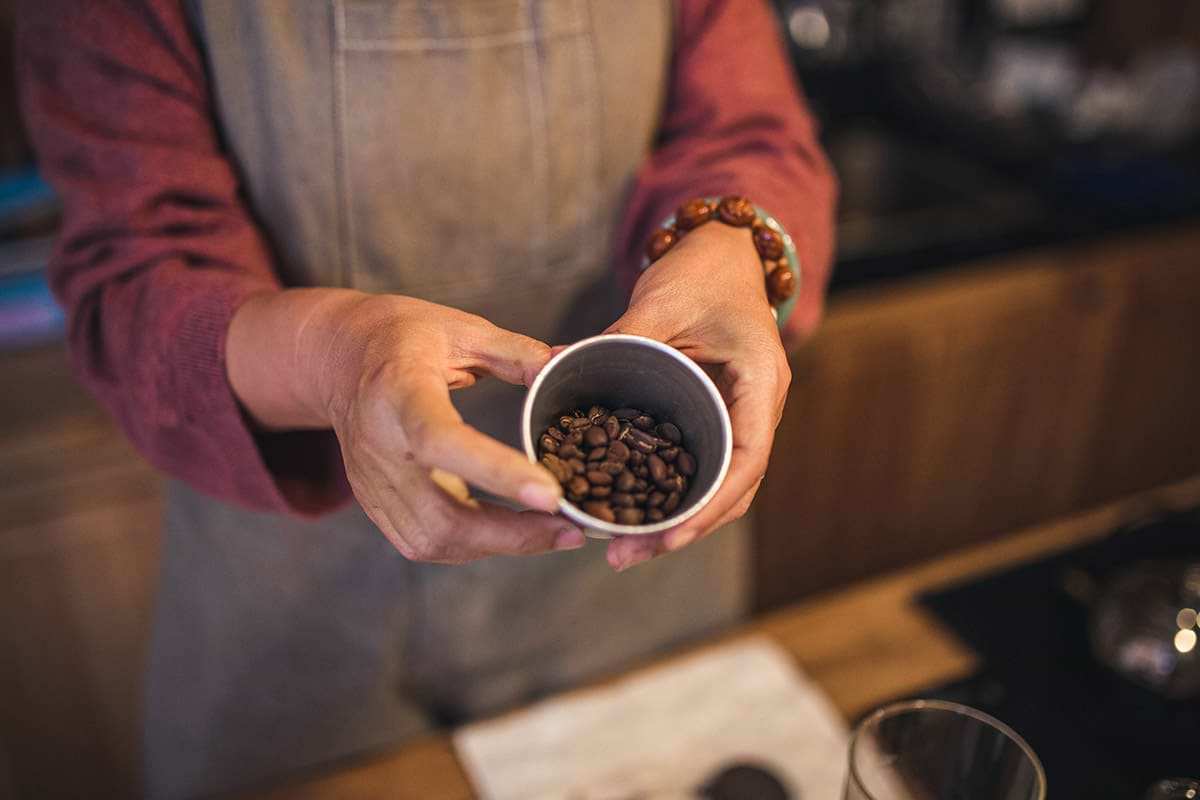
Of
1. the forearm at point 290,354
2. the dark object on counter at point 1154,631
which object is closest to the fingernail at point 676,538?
the forearm at point 290,354

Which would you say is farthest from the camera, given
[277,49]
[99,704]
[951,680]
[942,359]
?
[942,359]

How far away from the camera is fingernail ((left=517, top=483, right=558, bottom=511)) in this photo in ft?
1.31

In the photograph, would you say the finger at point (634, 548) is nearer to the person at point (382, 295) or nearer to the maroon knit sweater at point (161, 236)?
the person at point (382, 295)

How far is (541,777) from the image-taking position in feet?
2.45

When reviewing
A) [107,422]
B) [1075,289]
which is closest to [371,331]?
[107,422]

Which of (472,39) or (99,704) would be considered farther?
(99,704)

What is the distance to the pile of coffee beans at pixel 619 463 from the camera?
0.45 meters

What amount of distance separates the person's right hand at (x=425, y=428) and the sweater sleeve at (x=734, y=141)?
298 mm

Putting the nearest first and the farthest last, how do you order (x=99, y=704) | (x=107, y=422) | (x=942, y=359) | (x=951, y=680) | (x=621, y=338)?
(x=621, y=338)
(x=951, y=680)
(x=107, y=422)
(x=99, y=704)
(x=942, y=359)

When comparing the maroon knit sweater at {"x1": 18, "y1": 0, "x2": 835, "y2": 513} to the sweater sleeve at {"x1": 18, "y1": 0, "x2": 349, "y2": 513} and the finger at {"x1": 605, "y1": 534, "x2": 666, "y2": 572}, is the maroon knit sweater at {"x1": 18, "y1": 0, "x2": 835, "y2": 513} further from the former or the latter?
the finger at {"x1": 605, "y1": 534, "x2": 666, "y2": 572}

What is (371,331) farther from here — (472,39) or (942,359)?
(942,359)

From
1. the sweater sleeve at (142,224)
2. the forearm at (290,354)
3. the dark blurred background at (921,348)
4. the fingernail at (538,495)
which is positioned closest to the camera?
the fingernail at (538,495)

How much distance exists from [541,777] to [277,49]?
1.84 ft

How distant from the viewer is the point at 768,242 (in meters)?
0.61
